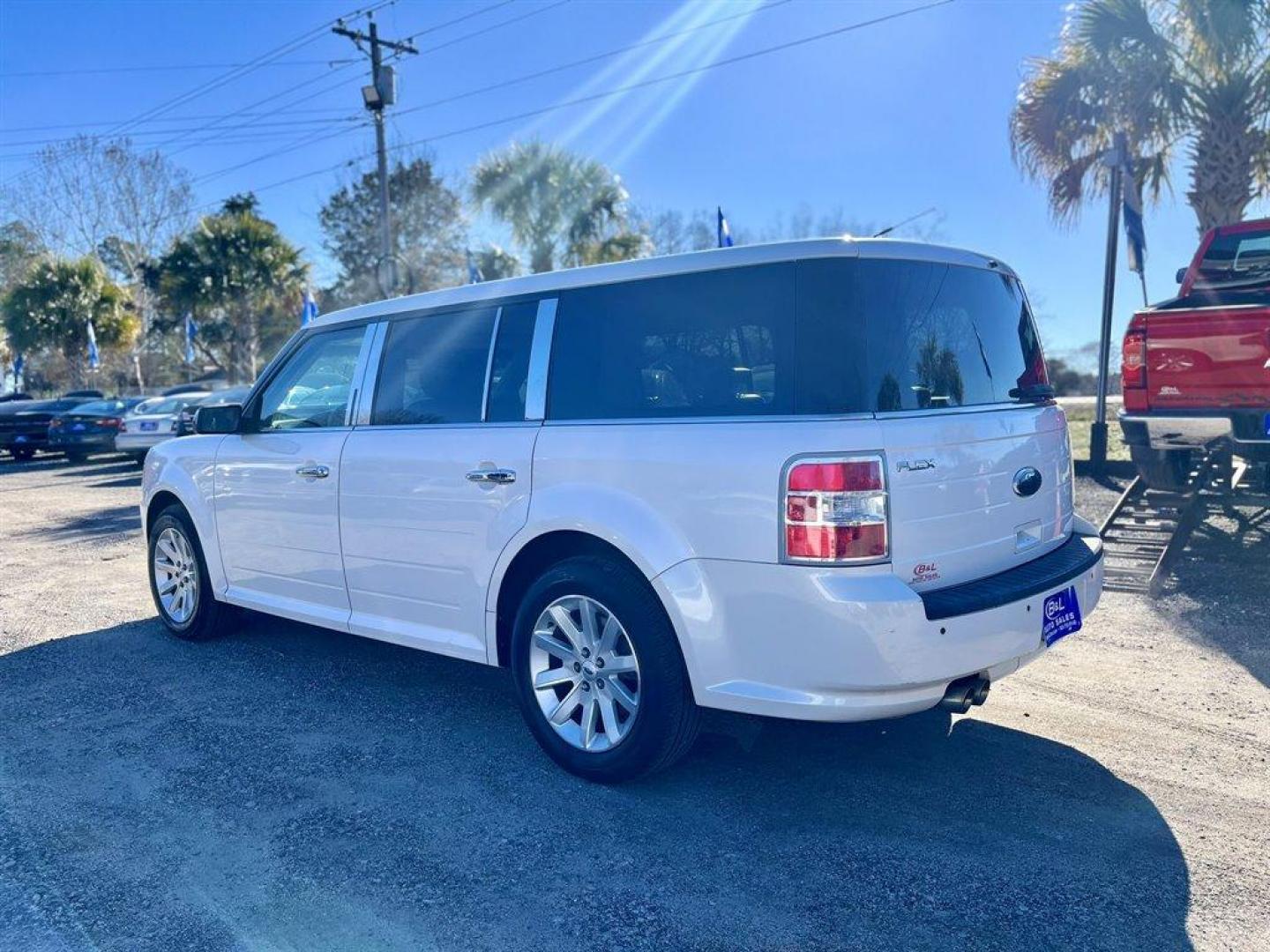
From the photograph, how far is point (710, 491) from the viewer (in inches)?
132

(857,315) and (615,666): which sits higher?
(857,315)

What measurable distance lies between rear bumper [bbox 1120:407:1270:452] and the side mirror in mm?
6030

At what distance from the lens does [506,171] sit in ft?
85.8

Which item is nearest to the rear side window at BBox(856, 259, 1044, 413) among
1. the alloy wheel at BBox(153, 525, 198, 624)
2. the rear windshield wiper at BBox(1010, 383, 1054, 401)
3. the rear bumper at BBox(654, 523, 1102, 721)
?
the rear windshield wiper at BBox(1010, 383, 1054, 401)

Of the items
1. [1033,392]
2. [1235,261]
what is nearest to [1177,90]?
[1235,261]

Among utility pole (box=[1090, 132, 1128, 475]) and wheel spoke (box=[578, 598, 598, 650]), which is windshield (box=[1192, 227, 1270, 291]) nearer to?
utility pole (box=[1090, 132, 1128, 475])

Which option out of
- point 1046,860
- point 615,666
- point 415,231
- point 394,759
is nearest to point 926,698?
point 1046,860

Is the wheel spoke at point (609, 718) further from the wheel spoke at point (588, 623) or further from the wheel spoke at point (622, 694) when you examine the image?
the wheel spoke at point (588, 623)

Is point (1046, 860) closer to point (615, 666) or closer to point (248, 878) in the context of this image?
point (615, 666)

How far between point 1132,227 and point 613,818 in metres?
10.8

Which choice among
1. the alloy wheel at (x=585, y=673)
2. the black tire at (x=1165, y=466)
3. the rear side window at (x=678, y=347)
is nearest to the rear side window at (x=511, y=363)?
the rear side window at (x=678, y=347)

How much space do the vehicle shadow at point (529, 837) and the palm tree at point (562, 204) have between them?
21936 millimetres

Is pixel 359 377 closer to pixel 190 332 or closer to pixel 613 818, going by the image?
pixel 613 818

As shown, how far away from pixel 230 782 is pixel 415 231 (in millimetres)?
36579
